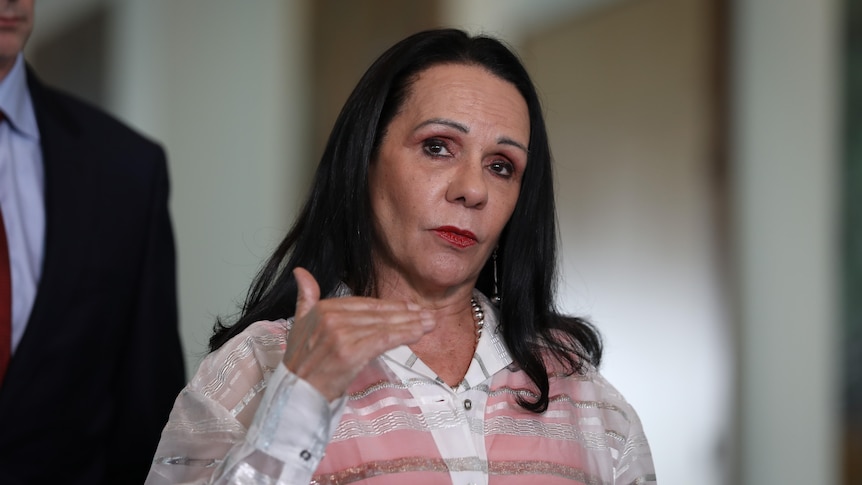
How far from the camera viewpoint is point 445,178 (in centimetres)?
163

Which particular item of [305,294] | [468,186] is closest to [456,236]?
[468,186]

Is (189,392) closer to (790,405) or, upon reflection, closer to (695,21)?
(790,405)

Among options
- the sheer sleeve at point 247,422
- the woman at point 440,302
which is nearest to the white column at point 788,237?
the woman at point 440,302

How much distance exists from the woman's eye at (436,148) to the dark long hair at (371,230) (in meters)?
0.09

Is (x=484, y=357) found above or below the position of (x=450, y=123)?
below

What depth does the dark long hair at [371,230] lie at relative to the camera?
1711mm

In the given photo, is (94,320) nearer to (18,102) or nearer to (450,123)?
(18,102)

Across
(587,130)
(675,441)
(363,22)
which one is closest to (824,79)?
(587,130)

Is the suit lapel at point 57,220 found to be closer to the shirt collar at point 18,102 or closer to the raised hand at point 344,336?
the shirt collar at point 18,102

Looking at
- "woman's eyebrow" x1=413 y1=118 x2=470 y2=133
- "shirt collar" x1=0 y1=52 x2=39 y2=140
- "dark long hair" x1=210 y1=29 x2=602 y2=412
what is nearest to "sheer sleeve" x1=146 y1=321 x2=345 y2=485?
"dark long hair" x1=210 y1=29 x2=602 y2=412

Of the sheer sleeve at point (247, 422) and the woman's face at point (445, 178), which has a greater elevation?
the woman's face at point (445, 178)

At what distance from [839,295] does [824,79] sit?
654mm

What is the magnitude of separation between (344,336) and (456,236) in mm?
409

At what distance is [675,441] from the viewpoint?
350 cm
